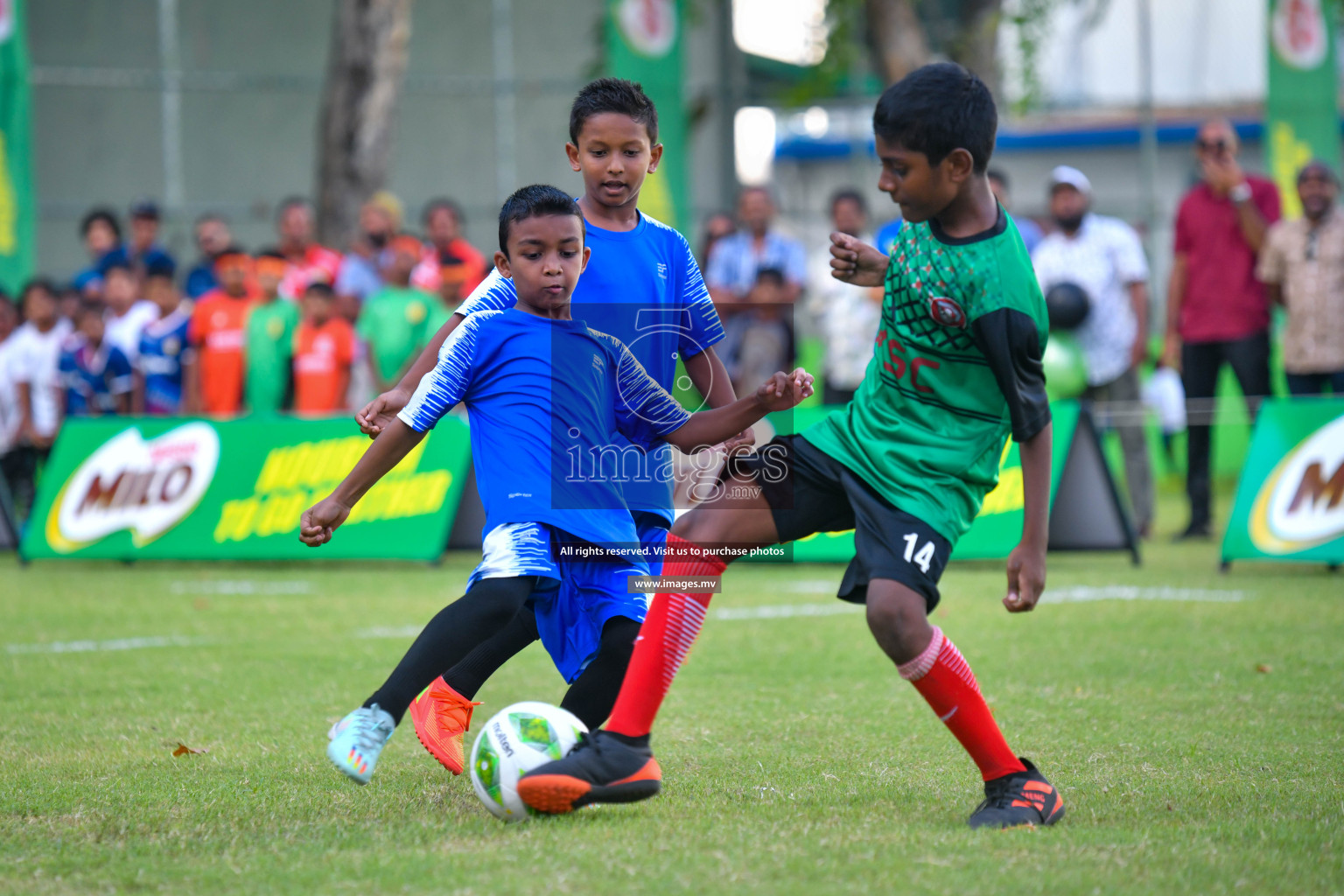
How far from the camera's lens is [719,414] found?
395 centimetres

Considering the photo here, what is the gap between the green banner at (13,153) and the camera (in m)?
14.4

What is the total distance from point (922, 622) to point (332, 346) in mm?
8690

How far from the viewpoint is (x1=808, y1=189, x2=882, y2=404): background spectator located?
10.1 meters

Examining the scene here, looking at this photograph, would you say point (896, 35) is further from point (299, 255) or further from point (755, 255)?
point (299, 255)

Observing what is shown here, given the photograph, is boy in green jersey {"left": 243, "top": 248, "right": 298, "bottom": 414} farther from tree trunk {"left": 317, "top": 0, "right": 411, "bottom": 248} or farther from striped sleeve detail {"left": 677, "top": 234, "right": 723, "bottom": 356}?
striped sleeve detail {"left": 677, "top": 234, "right": 723, "bottom": 356}

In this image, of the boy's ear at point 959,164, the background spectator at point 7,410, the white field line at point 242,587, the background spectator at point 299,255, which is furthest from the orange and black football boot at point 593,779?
the background spectator at point 7,410

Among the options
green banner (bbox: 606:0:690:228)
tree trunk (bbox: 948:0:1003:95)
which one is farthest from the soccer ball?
tree trunk (bbox: 948:0:1003:95)

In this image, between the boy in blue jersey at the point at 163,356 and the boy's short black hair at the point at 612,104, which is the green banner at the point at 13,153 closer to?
the boy in blue jersey at the point at 163,356

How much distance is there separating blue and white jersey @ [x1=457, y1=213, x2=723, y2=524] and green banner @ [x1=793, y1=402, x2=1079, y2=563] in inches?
159

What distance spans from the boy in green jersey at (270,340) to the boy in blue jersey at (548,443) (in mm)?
7864

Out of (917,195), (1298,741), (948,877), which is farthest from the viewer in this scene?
(1298,741)

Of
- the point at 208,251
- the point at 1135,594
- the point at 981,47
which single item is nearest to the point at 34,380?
the point at 208,251

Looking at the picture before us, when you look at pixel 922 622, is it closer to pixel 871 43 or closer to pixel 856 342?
pixel 856 342

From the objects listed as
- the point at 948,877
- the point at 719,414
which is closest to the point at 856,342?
the point at 719,414
